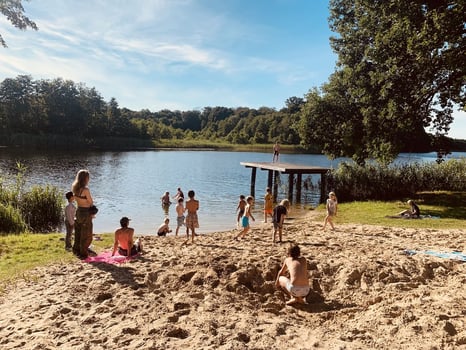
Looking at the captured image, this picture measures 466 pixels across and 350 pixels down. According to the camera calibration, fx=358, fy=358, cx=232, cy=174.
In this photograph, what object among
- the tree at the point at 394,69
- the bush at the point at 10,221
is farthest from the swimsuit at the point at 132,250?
the tree at the point at 394,69

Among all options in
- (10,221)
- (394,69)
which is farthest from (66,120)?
(394,69)

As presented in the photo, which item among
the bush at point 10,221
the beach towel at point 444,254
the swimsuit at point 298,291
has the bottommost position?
the bush at point 10,221

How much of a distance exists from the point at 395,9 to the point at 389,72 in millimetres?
2815

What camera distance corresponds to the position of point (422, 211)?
1680cm

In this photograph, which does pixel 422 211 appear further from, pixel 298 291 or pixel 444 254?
pixel 298 291

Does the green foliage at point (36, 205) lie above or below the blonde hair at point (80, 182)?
below

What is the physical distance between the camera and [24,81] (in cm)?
8894

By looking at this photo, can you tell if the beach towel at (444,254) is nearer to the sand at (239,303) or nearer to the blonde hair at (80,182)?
the sand at (239,303)

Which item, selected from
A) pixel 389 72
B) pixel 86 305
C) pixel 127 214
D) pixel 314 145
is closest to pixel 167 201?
pixel 127 214

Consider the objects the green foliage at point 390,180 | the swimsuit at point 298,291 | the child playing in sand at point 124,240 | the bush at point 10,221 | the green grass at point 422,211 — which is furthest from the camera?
the green foliage at point 390,180

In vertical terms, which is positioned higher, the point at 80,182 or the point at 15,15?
the point at 15,15

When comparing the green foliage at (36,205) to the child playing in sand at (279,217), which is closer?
the child playing in sand at (279,217)

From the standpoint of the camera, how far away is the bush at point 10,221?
512 inches

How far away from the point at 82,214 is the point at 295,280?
5207mm
